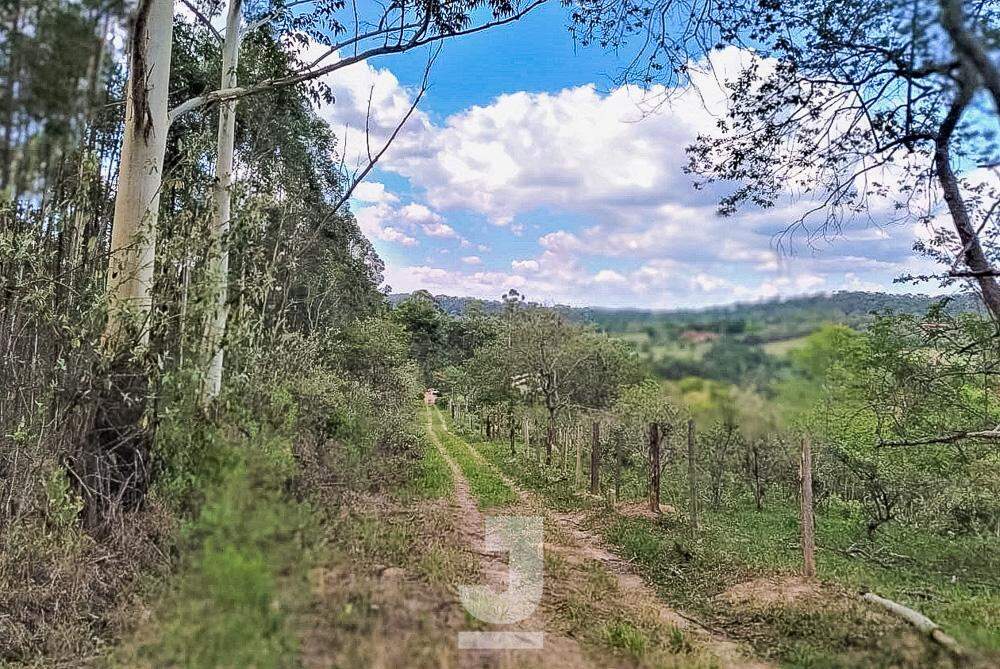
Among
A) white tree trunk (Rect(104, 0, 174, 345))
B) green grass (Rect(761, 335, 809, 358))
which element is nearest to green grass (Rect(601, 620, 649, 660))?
green grass (Rect(761, 335, 809, 358))

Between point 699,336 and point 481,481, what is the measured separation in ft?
30.6

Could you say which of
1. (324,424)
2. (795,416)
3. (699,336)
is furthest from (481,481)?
(699,336)

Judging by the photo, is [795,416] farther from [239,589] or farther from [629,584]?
[239,589]

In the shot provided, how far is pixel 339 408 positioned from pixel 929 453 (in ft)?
29.2

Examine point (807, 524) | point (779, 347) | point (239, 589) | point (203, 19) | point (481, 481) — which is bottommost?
point (481, 481)

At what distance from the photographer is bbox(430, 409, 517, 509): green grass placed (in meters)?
9.84

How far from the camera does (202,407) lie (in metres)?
3.73

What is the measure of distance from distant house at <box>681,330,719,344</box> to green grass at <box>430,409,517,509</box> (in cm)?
636

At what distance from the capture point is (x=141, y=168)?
4840mm

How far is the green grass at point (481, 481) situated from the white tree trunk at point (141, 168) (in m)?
6.01

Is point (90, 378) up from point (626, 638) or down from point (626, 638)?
up

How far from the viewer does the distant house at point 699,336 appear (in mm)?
3430

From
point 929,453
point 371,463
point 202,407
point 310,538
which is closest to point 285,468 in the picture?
point 310,538

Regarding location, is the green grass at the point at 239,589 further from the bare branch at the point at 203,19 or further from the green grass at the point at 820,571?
the bare branch at the point at 203,19
